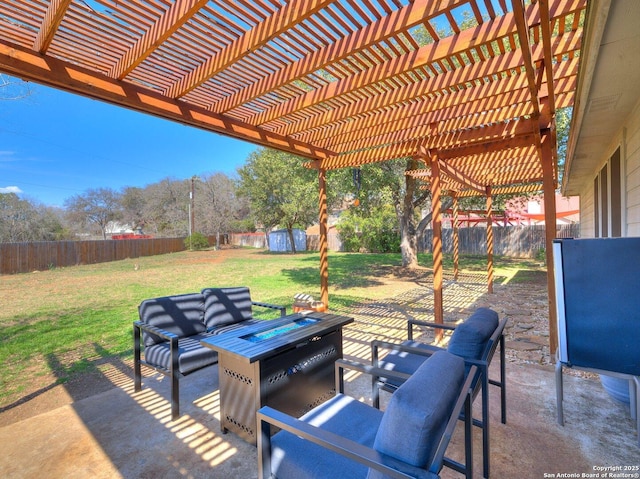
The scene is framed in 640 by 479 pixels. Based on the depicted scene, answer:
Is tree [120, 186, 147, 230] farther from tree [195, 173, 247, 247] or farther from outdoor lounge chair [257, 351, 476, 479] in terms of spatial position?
outdoor lounge chair [257, 351, 476, 479]

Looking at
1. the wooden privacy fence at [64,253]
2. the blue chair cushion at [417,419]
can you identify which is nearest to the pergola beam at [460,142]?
the blue chair cushion at [417,419]

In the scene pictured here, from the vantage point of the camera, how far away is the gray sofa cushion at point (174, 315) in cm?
300

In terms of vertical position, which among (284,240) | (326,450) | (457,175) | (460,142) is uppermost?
(460,142)

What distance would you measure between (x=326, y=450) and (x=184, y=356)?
5.39 ft

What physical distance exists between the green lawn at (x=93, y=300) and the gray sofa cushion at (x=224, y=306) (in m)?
1.50

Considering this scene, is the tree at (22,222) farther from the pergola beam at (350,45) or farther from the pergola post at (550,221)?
the pergola post at (550,221)

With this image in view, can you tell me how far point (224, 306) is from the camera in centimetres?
366

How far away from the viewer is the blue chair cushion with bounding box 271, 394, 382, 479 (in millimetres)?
1378

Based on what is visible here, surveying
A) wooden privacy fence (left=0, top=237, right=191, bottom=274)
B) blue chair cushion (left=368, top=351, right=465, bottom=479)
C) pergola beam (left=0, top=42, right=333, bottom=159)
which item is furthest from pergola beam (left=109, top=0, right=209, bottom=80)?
wooden privacy fence (left=0, top=237, right=191, bottom=274)

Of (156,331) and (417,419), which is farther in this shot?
(156,331)

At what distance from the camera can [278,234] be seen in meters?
26.1

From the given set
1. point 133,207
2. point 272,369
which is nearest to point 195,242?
point 133,207

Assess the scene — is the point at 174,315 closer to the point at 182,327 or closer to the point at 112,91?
the point at 182,327

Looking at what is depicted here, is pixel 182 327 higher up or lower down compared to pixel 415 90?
lower down
